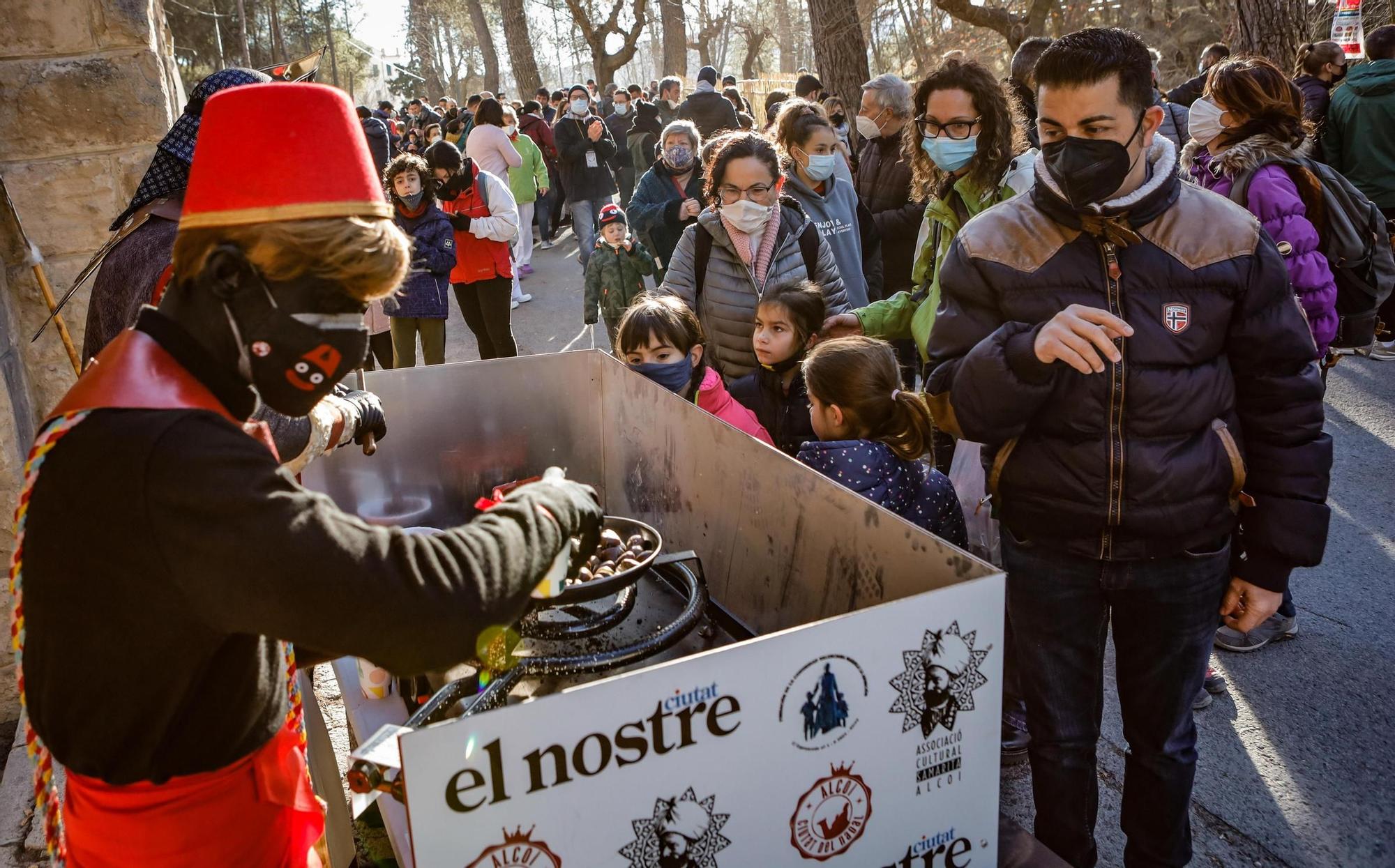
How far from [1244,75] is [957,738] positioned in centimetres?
311

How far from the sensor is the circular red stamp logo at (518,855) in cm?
153

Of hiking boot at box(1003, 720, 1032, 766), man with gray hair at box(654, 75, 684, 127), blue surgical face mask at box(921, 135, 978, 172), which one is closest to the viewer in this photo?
hiking boot at box(1003, 720, 1032, 766)

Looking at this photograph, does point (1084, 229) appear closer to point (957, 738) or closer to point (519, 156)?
point (957, 738)

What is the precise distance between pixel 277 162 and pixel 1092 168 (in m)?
1.59

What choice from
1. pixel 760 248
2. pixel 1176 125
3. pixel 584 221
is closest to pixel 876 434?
pixel 760 248

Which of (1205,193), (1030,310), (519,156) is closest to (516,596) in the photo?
(1030,310)

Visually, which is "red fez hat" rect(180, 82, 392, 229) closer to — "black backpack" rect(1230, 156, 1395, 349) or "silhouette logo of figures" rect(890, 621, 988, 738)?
"silhouette logo of figures" rect(890, 621, 988, 738)

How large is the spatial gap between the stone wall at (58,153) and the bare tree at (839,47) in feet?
24.5

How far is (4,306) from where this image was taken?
3641 mm

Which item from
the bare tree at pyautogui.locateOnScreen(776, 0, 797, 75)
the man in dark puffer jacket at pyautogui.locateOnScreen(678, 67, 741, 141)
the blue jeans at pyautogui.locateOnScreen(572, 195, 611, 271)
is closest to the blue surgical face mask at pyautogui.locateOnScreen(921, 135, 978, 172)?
the man in dark puffer jacket at pyautogui.locateOnScreen(678, 67, 741, 141)

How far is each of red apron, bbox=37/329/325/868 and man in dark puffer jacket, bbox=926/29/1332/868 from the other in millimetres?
1514

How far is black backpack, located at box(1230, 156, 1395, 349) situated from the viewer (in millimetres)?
3898

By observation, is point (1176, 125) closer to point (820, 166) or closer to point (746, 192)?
point (820, 166)

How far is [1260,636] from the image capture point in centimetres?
400
